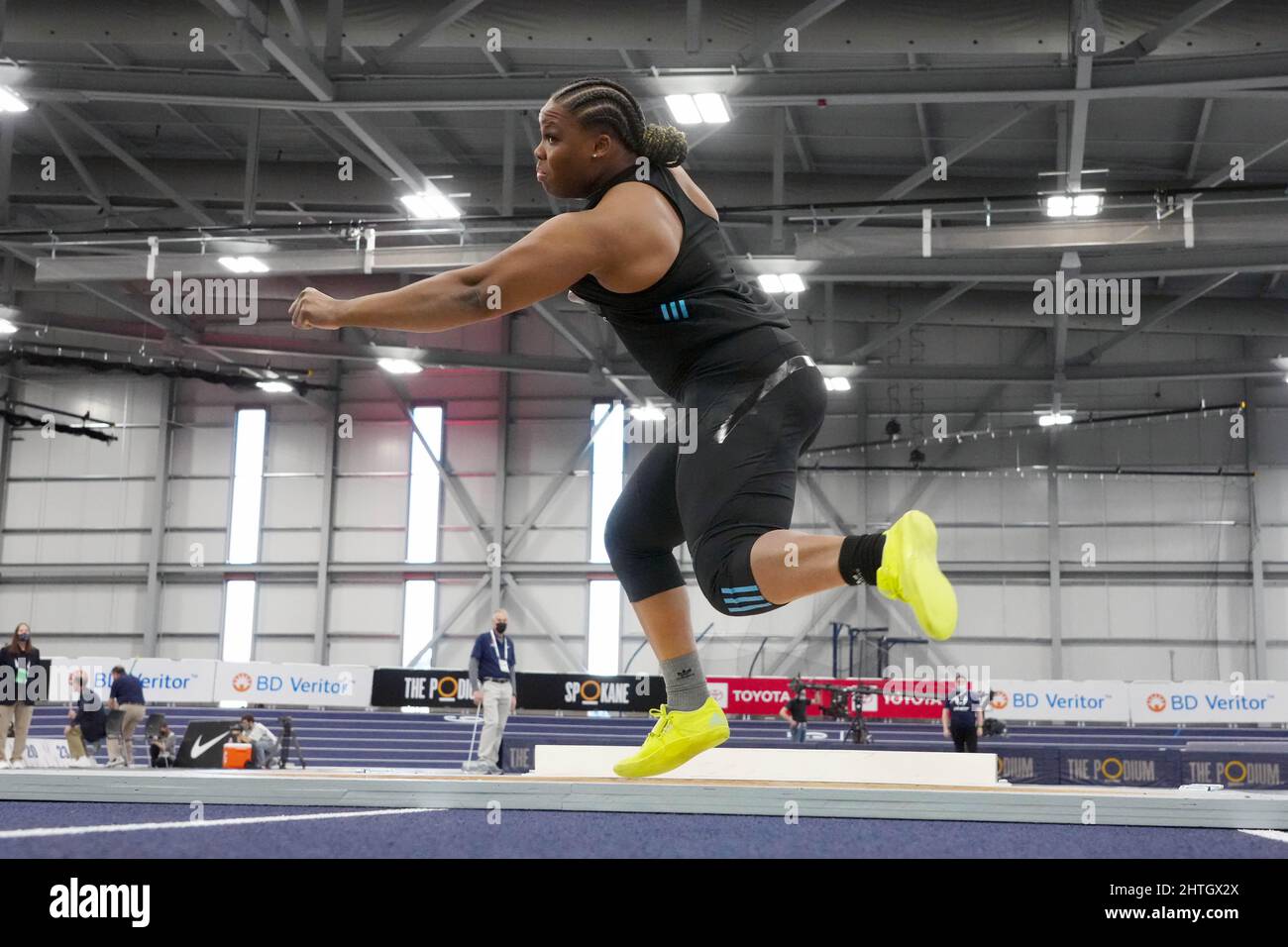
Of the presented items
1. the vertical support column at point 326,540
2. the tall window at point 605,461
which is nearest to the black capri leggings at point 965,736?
the tall window at point 605,461

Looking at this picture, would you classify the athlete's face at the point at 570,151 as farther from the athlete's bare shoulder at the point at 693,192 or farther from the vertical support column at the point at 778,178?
the vertical support column at the point at 778,178

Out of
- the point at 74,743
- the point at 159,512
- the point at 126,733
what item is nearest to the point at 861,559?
the point at 126,733

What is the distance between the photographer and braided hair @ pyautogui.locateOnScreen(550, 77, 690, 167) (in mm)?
2770

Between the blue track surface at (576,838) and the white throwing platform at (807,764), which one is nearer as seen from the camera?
the blue track surface at (576,838)

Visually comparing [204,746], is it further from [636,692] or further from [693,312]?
[693,312]

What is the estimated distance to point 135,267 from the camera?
15336 millimetres

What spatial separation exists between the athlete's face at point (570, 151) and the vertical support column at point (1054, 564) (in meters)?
22.9

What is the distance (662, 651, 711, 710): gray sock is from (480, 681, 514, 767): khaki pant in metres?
10.2

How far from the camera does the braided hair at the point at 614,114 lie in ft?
9.09

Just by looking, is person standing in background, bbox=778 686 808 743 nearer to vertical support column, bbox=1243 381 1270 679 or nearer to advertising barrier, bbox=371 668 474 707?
advertising barrier, bbox=371 668 474 707

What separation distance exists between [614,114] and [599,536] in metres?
22.9
